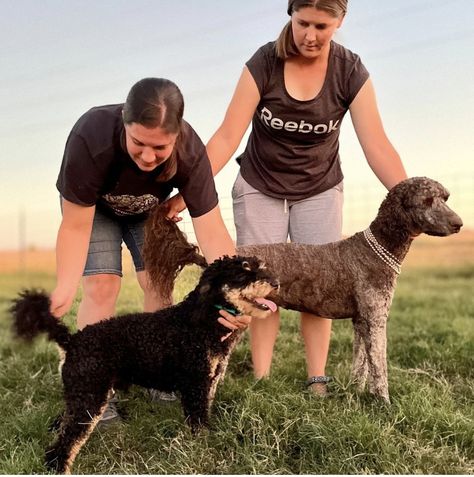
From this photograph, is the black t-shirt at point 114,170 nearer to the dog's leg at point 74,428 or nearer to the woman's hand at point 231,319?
the woman's hand at point 231,319

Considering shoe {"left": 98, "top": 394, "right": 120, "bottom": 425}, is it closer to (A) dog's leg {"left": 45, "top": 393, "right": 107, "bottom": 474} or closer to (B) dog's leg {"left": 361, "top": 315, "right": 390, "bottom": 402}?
(A) dog's leg {"left": 45, "top": 393, "right": 107, "bottom": 474}

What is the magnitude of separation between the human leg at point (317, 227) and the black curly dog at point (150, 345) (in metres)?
1.35

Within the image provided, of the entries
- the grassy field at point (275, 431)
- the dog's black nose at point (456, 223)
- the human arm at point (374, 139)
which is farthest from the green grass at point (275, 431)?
the human arm at point (374, 139)

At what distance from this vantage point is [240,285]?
11.7ft

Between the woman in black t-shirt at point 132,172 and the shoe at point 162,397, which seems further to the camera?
the shoe at point 162,397

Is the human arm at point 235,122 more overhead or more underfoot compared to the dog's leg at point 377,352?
more overhead

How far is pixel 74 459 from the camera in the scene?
150 inches

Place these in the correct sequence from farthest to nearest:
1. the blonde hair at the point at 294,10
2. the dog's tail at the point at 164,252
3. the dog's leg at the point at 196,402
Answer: the dog's tail at the point at 164,252
the blonde hair at the point at 294,10
the dog's leg at the point at 196,402

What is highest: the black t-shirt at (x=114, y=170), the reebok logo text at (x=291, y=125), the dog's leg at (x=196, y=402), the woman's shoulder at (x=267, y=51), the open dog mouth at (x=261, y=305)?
the woman's shoulder at (x=267, y=51)

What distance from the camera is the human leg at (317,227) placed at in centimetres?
496

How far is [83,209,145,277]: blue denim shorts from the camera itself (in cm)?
457

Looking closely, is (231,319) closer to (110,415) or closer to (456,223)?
(110,415)

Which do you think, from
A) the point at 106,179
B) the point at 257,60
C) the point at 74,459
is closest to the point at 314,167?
the point at 257,60

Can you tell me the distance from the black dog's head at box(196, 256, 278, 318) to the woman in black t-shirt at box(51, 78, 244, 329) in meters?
0.11
